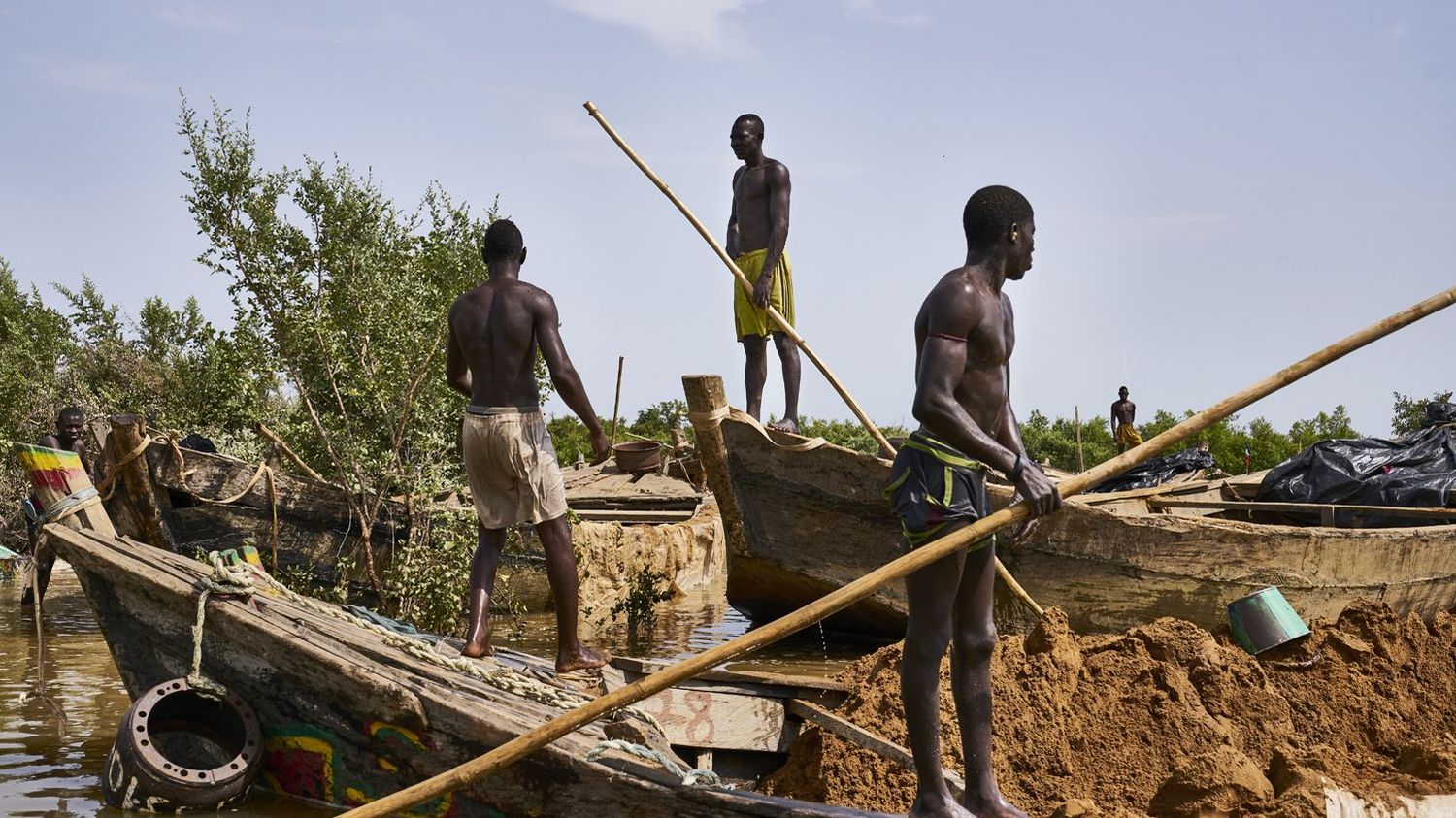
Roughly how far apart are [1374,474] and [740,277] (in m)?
4.82

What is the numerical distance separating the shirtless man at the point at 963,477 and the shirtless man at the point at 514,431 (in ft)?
5.81

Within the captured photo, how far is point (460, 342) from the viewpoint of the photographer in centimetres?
520

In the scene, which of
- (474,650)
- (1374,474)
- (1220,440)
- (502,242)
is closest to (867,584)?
(474,650)

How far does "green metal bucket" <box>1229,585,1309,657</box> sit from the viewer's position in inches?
227

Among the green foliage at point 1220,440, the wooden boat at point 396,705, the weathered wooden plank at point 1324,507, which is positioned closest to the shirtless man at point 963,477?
the wooden boat at point 396,705

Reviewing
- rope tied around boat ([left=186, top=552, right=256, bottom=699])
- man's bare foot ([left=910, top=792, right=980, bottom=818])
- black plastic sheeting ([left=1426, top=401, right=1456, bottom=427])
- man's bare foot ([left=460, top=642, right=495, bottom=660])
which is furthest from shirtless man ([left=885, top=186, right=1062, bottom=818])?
black plastic sheeting ([left=1426, top=401, right=1456, bottom=427])

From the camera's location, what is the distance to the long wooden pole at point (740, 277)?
7.12 m

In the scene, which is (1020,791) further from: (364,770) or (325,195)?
(325,195)

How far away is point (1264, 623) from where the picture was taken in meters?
5.80

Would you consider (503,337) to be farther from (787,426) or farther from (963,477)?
(787,426)

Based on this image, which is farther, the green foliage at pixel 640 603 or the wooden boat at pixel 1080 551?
the green foliage at pixel 640 603

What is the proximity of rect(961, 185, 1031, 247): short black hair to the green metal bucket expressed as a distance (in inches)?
115

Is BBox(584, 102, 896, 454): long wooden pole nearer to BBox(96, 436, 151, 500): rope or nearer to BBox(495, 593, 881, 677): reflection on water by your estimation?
BBox(495, 593, 881, 677): reflection on water

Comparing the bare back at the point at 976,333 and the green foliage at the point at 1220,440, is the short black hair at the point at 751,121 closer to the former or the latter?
the bare back at the point at 976,333
